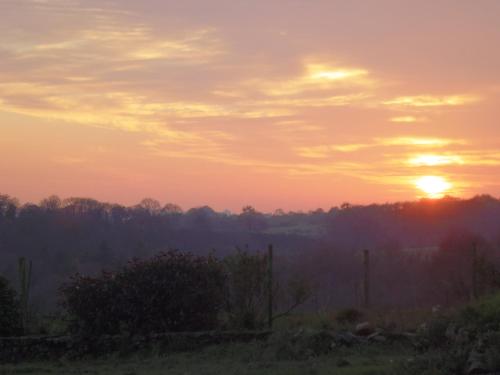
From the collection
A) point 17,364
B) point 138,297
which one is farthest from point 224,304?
point 17,364

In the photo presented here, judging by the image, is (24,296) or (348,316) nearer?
(348,316)

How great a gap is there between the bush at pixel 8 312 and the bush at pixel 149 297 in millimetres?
1676

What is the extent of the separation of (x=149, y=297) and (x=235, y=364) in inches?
186

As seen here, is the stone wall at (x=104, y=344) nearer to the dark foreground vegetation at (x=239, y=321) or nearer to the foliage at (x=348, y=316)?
the dark foreground vegetation at (x=239, y=321)

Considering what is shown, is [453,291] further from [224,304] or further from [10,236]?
[10,236]

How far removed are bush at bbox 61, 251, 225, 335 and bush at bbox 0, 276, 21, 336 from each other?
1676 millimetres

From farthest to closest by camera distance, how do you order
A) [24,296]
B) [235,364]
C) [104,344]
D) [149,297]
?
[24,296], [149,297], [104,344], [235,364]

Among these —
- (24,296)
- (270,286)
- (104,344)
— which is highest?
→ (270,286)

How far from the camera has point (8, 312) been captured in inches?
746

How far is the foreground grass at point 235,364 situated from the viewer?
12.4 meters

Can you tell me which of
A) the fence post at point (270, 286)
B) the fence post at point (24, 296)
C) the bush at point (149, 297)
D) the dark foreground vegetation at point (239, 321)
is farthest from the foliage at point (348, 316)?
the fence post at point (24, 296)

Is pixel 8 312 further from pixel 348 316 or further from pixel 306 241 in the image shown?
pixel 306 241

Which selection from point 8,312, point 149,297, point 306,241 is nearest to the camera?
point 149,297

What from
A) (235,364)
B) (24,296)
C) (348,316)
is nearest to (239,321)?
(348,316)
